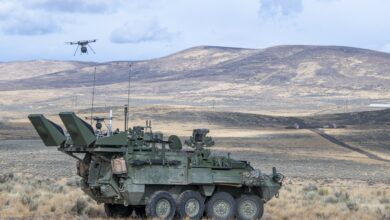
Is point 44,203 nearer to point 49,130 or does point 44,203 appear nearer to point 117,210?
point 117,210

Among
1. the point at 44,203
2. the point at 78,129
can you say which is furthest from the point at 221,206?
the point at 44,203

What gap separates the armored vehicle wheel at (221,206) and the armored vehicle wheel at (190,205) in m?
0.32

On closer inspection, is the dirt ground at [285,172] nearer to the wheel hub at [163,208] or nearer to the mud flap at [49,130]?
the mud flap at [49,130]

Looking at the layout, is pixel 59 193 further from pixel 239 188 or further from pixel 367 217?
pixel 367 217

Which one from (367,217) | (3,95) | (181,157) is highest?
(3,95)

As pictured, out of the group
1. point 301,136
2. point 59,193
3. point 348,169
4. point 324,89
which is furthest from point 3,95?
point 59,193

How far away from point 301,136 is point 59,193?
51.8 metres

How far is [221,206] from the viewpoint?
20.0m

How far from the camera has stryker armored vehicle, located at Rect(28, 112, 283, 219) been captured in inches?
Answer: 749

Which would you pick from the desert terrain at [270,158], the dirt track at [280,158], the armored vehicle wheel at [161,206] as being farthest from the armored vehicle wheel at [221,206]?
the dirt track at [280,158]

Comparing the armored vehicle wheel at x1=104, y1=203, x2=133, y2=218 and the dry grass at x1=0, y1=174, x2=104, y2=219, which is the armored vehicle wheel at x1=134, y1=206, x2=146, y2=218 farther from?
the dry grass at x1=0, y1=174, x2=104, y2=219

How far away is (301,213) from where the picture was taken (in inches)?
923

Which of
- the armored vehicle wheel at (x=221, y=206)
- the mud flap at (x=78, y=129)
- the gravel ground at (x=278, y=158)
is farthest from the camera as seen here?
the gravel ground at (x=278, y=158)

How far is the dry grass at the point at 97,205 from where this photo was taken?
845 inches
